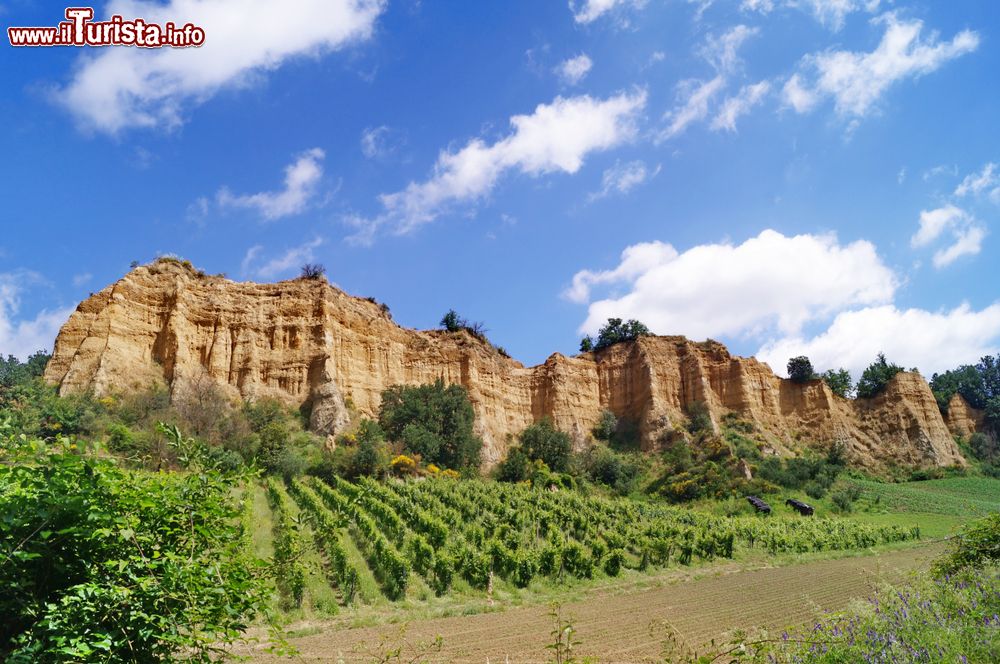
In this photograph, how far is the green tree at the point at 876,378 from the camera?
62125 millimetres

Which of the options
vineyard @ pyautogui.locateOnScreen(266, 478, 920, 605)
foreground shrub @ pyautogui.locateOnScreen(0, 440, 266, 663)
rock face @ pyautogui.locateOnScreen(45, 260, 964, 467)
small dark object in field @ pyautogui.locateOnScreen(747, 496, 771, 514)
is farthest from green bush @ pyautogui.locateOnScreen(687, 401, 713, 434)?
foreground shrub @ pyautogui.locateOnScreen(0, 440, 266, 663)

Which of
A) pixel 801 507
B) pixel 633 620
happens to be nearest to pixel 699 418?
pixel 801 507

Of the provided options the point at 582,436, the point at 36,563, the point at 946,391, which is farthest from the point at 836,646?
the point at 946,391

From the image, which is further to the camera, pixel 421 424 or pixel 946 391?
pixel 946 391

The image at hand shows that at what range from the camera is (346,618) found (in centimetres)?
1445

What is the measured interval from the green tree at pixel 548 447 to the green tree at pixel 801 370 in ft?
92.2

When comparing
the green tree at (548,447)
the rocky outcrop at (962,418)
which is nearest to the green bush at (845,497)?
the green tree at (548,447)

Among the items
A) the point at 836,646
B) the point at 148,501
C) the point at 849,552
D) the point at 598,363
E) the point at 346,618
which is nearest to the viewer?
the point at 148,501

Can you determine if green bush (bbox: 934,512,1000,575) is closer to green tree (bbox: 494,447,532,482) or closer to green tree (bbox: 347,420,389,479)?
green tree (bbox: 347,420,389,479)

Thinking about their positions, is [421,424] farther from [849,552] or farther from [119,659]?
[119,659]

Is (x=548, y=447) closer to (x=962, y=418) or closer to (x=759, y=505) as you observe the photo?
(x=759, y=505)

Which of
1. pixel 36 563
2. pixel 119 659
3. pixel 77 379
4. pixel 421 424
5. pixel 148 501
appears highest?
pixel 77 379

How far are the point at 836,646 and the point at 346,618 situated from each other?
12.3 meters

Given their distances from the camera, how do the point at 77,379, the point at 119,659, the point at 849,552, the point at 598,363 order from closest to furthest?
the point at 119,659
the point at 849,552
the point at 77,379
the point at 598,363
